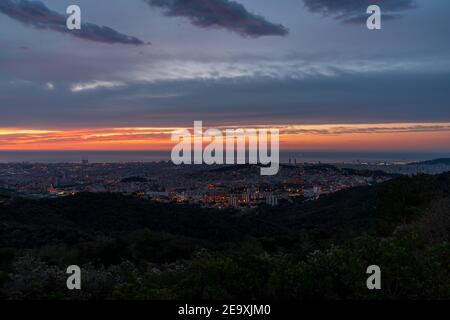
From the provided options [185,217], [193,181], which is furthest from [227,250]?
[193,181]

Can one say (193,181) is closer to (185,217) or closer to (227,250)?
(185,217)

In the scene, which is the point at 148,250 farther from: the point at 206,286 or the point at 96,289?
the point at 206,286


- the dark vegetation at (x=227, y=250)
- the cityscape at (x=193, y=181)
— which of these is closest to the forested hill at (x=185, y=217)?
the dark vegetation at (x=227, y=250)

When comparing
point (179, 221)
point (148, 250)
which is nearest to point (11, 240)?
point (148, 250)

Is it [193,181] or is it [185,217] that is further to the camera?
[193,181]

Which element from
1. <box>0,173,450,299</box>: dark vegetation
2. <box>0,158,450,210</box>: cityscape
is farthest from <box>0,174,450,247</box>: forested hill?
<box>0,158,450,210</box>: cityscape

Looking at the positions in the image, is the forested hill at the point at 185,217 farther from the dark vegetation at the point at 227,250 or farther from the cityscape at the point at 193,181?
the cityscape at the point at 193,181
